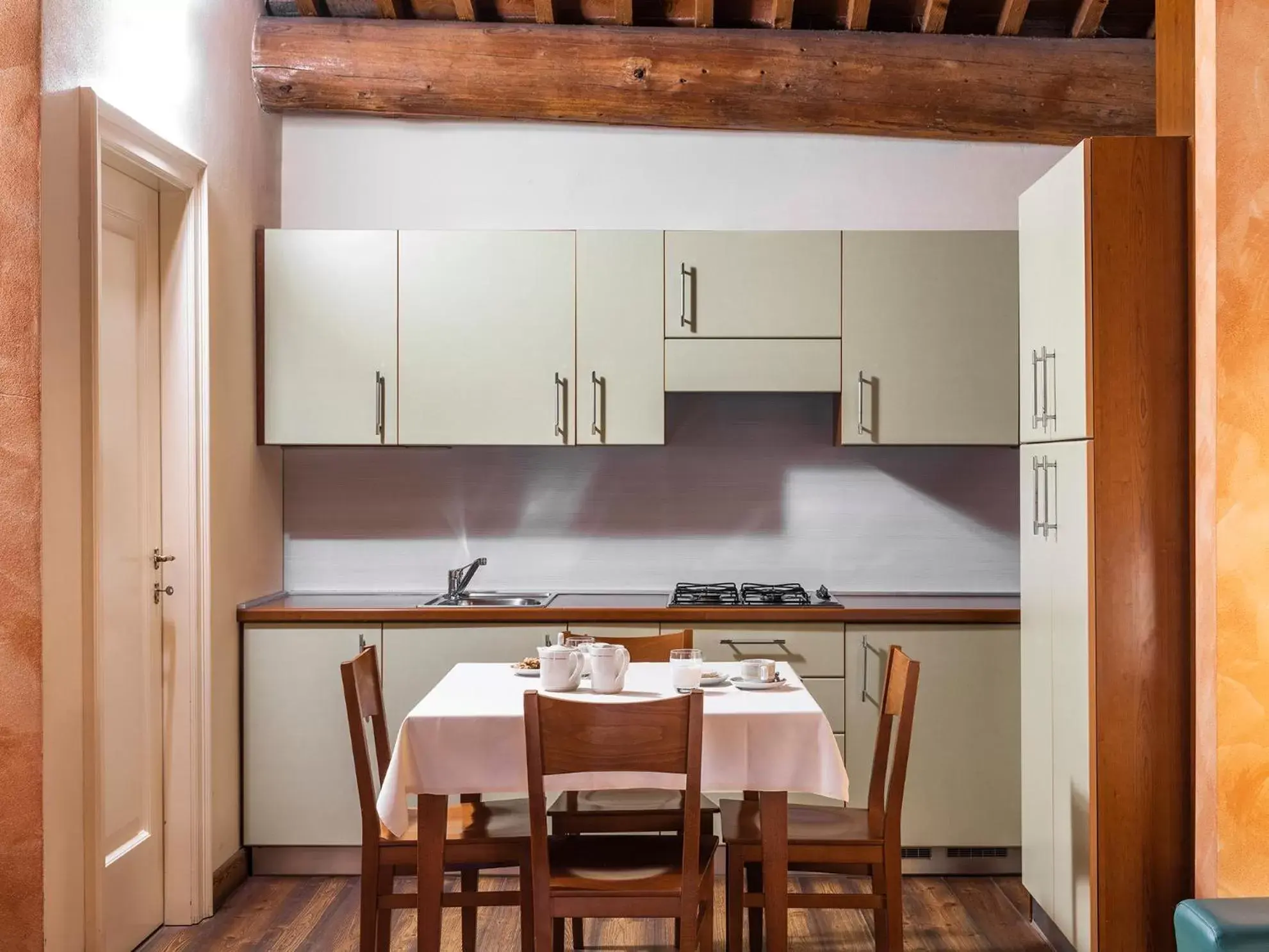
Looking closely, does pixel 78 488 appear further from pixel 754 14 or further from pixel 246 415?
pixel 754 14

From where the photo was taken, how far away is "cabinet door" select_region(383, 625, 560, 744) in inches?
143

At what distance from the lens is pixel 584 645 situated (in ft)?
8.91

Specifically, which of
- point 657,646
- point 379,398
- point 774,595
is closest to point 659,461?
point 774,595

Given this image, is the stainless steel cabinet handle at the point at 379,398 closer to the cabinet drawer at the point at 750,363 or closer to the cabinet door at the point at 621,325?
the cabinet door at the point at 621,325

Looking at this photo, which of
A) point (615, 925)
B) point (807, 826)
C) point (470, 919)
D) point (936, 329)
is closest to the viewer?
point (807, 826)

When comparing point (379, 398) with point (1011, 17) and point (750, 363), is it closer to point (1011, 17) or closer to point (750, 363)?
point (750, 363)

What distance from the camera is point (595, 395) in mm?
3787

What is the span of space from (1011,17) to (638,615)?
2538 millimetres

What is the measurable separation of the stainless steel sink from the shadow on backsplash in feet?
0.21

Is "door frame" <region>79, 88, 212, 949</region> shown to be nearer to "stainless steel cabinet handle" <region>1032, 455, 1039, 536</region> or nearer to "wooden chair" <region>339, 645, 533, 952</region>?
"wooden chair" <region>339, 645, 533, 952</region>

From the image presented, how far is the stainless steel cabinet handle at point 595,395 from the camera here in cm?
379

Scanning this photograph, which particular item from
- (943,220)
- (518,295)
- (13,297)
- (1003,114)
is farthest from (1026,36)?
(13,297)

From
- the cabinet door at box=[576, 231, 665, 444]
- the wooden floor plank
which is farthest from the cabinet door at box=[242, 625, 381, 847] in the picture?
the cabinet door at box=[576, 231, 665, 444]

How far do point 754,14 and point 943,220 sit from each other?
41.9 inches
